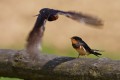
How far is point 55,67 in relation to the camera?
202 inches

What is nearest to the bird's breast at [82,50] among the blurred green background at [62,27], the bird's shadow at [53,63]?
the bird's shadow at [53,63]

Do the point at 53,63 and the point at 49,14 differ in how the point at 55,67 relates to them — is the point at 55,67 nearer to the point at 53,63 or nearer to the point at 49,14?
the point at 53,63

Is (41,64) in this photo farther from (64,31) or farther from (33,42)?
(64,31)

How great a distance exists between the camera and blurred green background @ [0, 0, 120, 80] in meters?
13.4

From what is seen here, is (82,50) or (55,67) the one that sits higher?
(82,50)

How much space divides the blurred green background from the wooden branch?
6777 millimetres

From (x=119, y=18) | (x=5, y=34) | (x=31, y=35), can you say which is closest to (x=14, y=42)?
(x=5, y=34)

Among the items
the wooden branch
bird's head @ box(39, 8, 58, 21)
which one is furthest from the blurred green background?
bird's head @ box(39, 8, 58, 21)

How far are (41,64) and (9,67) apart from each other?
1.09 feet

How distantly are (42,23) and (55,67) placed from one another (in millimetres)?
751

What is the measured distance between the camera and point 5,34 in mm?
14797

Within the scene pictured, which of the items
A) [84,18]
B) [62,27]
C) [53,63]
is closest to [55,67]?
A: [53,63]

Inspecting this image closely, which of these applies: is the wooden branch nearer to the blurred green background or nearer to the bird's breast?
the bird's breast

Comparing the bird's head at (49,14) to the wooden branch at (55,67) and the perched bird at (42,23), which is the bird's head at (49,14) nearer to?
the perched bird at (42,23)
